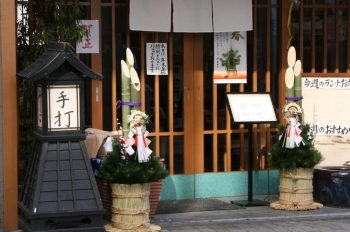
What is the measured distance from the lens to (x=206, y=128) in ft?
41.4

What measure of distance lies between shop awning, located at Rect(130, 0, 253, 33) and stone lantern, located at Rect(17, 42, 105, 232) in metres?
2.60

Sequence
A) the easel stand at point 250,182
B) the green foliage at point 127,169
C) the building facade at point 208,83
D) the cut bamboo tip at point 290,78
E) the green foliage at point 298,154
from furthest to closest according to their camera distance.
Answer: the building facade at point 208,83
the easel stand at point 250,182
the cut bamboo tip at point 290,78
the green foliage at point 298,154
the green foliage at point 127,169

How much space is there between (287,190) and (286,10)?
3.09 metres

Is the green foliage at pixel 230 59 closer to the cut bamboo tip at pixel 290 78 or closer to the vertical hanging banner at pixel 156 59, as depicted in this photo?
the vertical hanging banner at pixel 156 59

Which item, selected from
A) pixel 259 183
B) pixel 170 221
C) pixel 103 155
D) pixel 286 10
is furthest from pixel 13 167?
pixel 286 10

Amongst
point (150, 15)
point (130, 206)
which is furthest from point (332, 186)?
point (150, 15)

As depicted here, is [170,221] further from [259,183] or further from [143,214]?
[259,183]

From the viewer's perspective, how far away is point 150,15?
39.0 ft

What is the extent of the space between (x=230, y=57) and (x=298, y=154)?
208 centimetres

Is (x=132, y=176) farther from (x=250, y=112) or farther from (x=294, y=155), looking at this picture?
(x=294, y=155)

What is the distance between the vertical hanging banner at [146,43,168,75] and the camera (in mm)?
12158

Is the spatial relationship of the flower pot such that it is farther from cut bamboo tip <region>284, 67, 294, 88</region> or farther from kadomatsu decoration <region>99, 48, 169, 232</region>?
cut bamboo tip <region>284, 67, 294, 88</region>

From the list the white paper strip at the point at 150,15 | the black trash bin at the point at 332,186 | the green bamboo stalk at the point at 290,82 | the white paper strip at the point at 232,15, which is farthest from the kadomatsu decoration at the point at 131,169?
the black trash bin at the point at 332,186

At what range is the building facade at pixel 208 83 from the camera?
12.0 m
